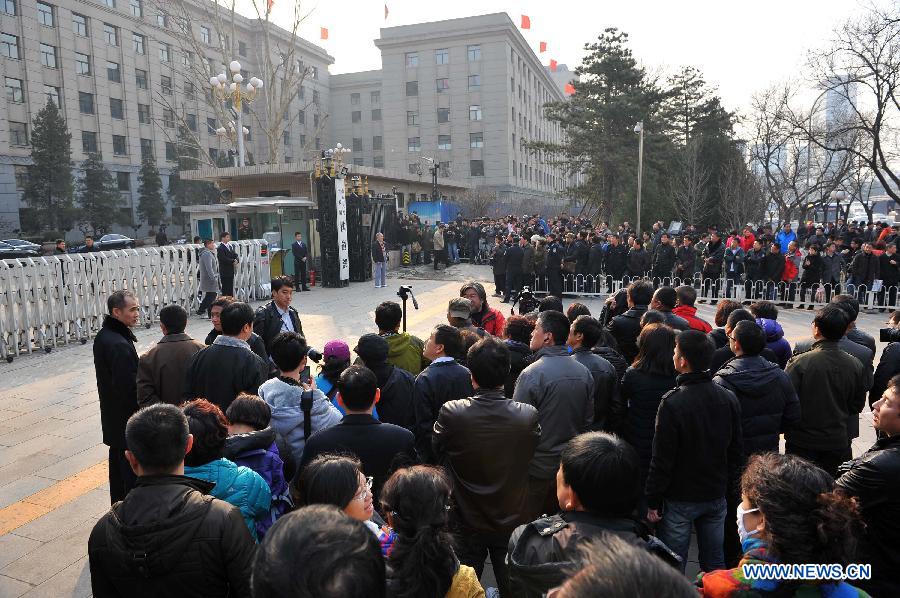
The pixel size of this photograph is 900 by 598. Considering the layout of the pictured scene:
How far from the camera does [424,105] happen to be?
198ft

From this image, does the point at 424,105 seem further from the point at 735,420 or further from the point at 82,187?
the point at 735,420

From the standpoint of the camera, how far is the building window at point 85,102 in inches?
1805

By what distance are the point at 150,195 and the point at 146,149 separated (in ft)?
18.7

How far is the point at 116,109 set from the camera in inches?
1907

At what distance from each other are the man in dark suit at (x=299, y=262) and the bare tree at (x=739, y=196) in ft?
72.1

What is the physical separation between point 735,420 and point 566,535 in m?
1.90

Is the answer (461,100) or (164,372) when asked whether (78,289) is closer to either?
(164,372)

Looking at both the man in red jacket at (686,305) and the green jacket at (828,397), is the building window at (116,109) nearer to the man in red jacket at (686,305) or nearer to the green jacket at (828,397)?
the man in red jacket at (686,305)

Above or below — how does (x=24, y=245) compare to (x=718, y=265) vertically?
above

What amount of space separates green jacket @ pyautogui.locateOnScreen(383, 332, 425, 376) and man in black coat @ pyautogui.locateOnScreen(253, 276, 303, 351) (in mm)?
1881

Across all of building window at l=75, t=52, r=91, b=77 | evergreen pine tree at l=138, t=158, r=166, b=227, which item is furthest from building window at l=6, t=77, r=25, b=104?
evergreen pine tree at l=138, t=158, r=166, b=227

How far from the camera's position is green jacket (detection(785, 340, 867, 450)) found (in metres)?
4.03

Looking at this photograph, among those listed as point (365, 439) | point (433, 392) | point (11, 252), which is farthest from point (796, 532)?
point (11, 252)

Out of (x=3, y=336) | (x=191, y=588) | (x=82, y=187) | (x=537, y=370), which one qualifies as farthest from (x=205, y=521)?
(x=82, y=187)
